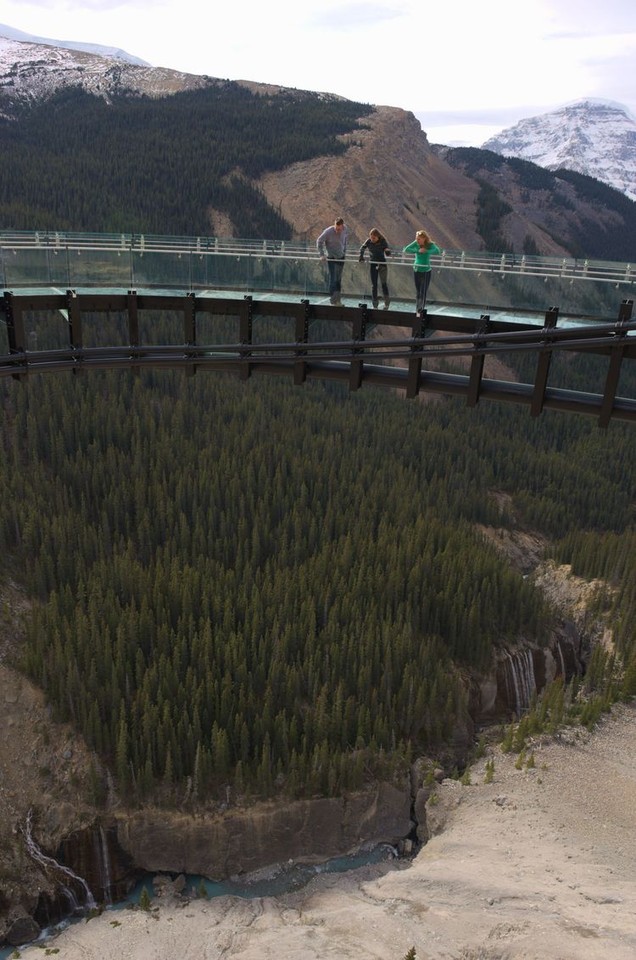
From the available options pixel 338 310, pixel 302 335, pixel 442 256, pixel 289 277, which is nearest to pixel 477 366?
pixel 338 310

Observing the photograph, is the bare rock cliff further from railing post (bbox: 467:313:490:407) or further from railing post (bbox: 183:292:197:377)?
railing post (bbox: 467:313:490:407)

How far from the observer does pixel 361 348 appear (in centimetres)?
2538

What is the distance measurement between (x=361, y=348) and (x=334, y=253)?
4.79 m

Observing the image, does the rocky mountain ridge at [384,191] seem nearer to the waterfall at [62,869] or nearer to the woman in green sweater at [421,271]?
the waterfall at [62,869]

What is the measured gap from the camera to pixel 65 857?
153ft

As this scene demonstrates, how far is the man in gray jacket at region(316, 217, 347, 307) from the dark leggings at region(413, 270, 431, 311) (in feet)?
8.44

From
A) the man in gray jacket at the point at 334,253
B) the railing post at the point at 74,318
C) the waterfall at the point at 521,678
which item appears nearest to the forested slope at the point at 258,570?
the waterfall at the point at 521,678

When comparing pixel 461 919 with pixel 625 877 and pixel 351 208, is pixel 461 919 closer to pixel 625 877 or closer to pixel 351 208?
pixel 625 877

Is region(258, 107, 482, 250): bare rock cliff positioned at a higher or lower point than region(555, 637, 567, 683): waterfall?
higher

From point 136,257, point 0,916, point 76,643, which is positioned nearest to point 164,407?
point 76,643

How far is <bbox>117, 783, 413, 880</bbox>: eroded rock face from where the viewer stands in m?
46.8

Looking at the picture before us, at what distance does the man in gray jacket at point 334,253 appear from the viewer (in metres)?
27.5

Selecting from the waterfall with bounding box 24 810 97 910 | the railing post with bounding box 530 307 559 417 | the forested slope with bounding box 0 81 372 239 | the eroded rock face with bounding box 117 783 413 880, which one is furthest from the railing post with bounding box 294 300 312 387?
the forested slope with bounding box 0 81 372 239

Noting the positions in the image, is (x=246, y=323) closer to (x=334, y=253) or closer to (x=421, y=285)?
(x=334, y=253)
